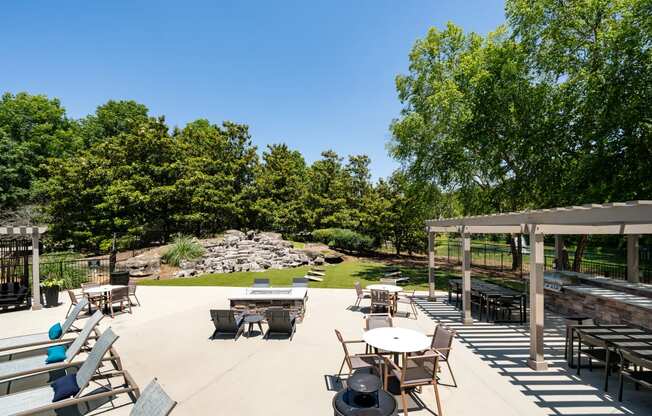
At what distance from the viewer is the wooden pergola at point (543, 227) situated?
13.9 feet

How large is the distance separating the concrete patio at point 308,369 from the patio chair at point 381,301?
1.80 feet

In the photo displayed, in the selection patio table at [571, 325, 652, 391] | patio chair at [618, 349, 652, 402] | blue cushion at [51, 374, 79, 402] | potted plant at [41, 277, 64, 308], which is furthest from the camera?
potted plant at [41, 277, 64, 308]

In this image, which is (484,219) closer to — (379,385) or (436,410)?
(436,410)

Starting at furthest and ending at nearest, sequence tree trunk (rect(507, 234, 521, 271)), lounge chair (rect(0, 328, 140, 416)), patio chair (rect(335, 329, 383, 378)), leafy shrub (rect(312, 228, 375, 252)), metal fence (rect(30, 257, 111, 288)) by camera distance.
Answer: leafy shrub (rect(312, 228, 375, 252))
tree trunk (rect(507, 234, 521, 271))
metal fence (rect(30, 257, 111, 288))
patio chair (rect(335, 329, 383, 378))
lounge chair (rect(0, 328, 140, 416))

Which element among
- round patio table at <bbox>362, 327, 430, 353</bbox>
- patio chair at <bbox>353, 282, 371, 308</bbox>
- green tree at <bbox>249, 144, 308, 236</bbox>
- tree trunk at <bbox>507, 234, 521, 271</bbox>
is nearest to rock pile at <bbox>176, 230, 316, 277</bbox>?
green tree at <bbox>249, 144, 308, 236</bbox>

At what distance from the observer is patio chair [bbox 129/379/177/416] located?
11.0 ft

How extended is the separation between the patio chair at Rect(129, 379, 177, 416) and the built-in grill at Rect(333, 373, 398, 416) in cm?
194

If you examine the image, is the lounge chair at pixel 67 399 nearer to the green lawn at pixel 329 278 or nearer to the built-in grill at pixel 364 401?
the built-in grill at pixel 364 401

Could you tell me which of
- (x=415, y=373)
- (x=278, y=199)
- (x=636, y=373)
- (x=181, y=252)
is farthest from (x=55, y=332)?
(x=278, y=199)

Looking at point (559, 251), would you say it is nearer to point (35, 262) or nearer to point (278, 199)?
point (35, 262)

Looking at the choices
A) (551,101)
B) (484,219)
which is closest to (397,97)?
(551,101)

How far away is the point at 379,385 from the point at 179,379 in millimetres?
4066

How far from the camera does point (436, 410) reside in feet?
15.4

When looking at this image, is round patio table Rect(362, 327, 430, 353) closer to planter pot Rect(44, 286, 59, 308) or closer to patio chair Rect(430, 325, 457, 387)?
patio chair Rect(430, 325, 457, 387)
